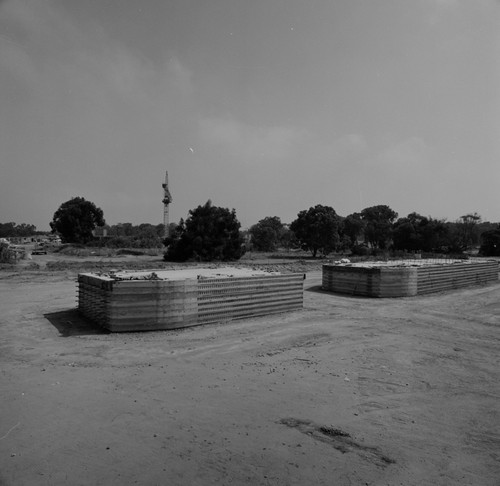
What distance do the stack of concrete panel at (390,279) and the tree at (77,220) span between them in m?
52.5

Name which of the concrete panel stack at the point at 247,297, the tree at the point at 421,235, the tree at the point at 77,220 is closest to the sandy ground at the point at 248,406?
the concrete panel stack at the point at 247,297

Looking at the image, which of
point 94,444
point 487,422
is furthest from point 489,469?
point 94,444

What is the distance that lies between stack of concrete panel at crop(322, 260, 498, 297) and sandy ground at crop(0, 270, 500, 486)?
5082 millimetres

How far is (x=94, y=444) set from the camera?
3.62 meters

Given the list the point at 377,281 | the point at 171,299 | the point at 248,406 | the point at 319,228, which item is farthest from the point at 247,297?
the point at 319,228

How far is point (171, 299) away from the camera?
802cm

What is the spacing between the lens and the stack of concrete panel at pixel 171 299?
771 cm

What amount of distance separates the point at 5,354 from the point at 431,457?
610 cm

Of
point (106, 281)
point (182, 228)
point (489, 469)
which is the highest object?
point (182, 228)

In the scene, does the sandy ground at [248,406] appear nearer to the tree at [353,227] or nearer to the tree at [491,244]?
the tree at [491,244]

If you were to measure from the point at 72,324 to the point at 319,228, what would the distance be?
34159 millimetres

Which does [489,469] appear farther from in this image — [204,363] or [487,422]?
[204,363]

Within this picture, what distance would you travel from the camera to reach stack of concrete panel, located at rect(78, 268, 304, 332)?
25.3 ft

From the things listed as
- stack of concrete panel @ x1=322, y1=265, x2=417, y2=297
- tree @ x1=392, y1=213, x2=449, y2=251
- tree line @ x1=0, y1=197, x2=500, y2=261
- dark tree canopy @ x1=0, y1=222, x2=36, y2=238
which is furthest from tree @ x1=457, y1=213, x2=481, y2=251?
dark tree canopy @ x1=0, y1=222, x2=36, y2=238
